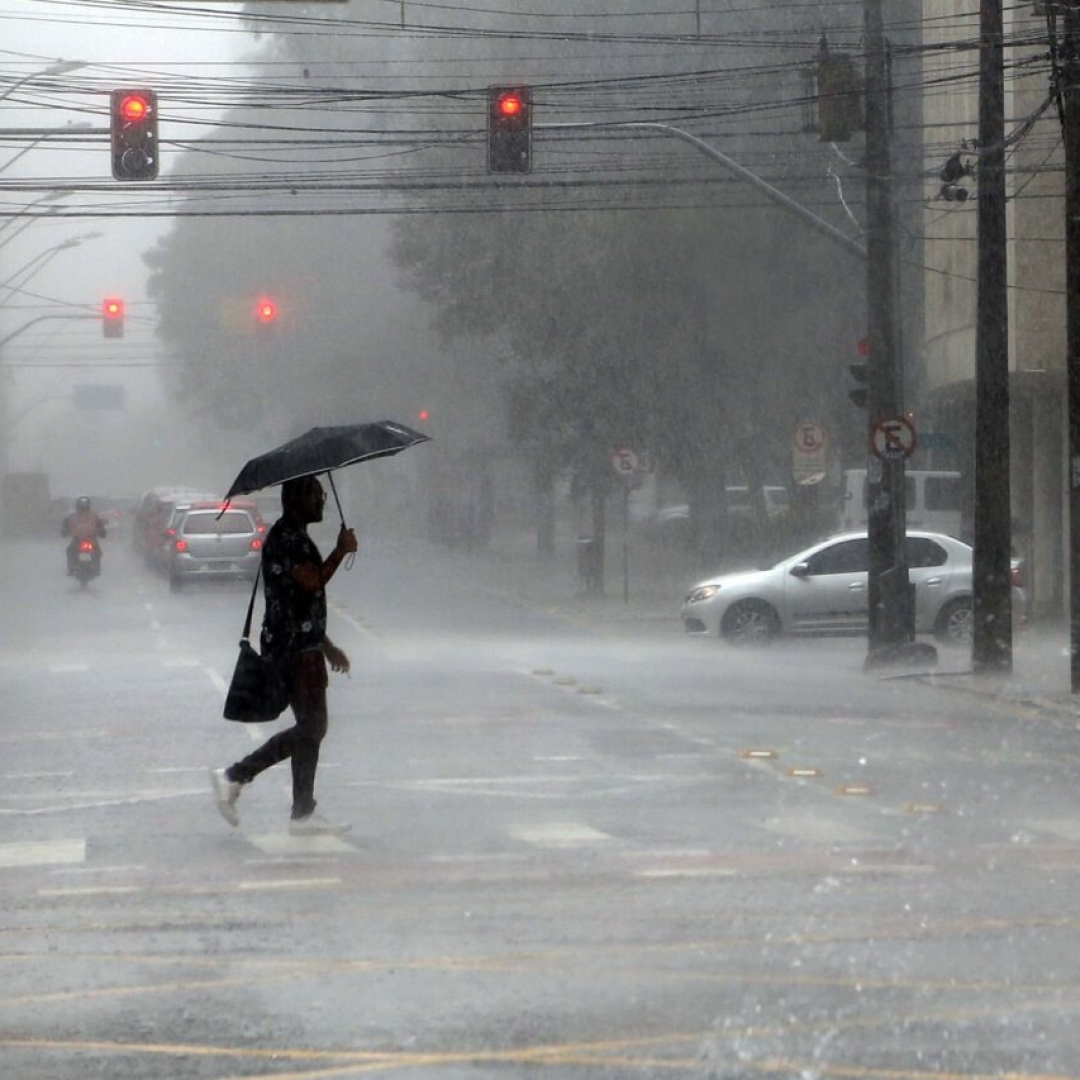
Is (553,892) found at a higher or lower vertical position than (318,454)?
lower

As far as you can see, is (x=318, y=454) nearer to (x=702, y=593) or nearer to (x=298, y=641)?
(x=298, y=641)

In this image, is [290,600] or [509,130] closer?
[290,600]

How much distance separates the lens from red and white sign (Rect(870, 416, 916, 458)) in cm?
2489

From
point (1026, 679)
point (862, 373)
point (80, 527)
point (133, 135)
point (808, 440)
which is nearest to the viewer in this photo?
point (1026, 679)

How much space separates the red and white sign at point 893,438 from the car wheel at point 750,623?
A: 4654 millimetres

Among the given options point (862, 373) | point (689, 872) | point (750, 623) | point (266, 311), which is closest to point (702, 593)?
point (750, 623)

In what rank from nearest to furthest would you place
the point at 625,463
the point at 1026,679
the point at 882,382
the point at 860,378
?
1. the point at 1026,679
2. the point at 882,382
3. the point at 860,378
4. the point at 625,463

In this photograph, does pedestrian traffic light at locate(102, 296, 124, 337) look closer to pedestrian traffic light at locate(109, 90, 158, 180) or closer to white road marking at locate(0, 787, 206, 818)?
pedestrian traffic light at locate(109, 90, 158, 180)

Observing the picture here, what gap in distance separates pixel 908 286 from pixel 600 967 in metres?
35.7

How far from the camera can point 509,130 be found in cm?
2475

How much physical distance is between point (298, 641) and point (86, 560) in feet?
108

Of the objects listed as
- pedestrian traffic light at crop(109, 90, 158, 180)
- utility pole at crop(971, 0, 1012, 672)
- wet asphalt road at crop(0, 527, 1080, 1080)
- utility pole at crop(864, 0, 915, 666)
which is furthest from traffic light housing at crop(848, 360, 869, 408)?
pedestrian traffic light at crop(109, 90, 158, 180)

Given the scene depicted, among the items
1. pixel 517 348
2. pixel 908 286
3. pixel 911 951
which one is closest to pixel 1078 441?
pixel 911 951

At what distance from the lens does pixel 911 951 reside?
8.35 metres
